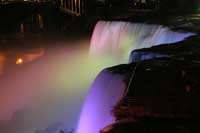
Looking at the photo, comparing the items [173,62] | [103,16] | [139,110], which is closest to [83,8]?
[103,16]

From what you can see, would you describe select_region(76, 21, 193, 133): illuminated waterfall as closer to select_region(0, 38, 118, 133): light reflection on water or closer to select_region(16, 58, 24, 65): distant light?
select_region(0, 38, 118, 133): light reflection on water

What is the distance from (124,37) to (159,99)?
8.63 metres

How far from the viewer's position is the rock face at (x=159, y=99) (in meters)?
3.78

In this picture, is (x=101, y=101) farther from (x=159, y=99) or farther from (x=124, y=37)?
(x=124, y=37)

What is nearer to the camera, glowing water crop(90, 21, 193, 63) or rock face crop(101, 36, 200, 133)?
rock face crop(101, 36, 200, 133)

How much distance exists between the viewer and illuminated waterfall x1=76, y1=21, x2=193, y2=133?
529 centimetres

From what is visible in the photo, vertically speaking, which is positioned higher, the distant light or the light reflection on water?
the distant light

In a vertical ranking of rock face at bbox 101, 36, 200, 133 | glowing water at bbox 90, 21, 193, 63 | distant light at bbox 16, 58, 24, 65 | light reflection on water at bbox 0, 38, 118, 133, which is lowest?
light reflection on water at bbox 0, 38, 118, 133

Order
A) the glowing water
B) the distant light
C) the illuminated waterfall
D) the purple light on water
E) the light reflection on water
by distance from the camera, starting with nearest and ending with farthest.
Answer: the purple light on water → the illuminated waterfall → the light reflection on water → the glowing water → the distant light

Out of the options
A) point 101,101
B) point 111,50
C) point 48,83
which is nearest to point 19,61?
point 48,83

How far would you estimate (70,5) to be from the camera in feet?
60.4

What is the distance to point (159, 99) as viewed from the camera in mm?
4211

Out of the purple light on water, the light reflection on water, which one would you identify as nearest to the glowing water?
the light reflection on water

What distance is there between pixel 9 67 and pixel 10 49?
1469mm
